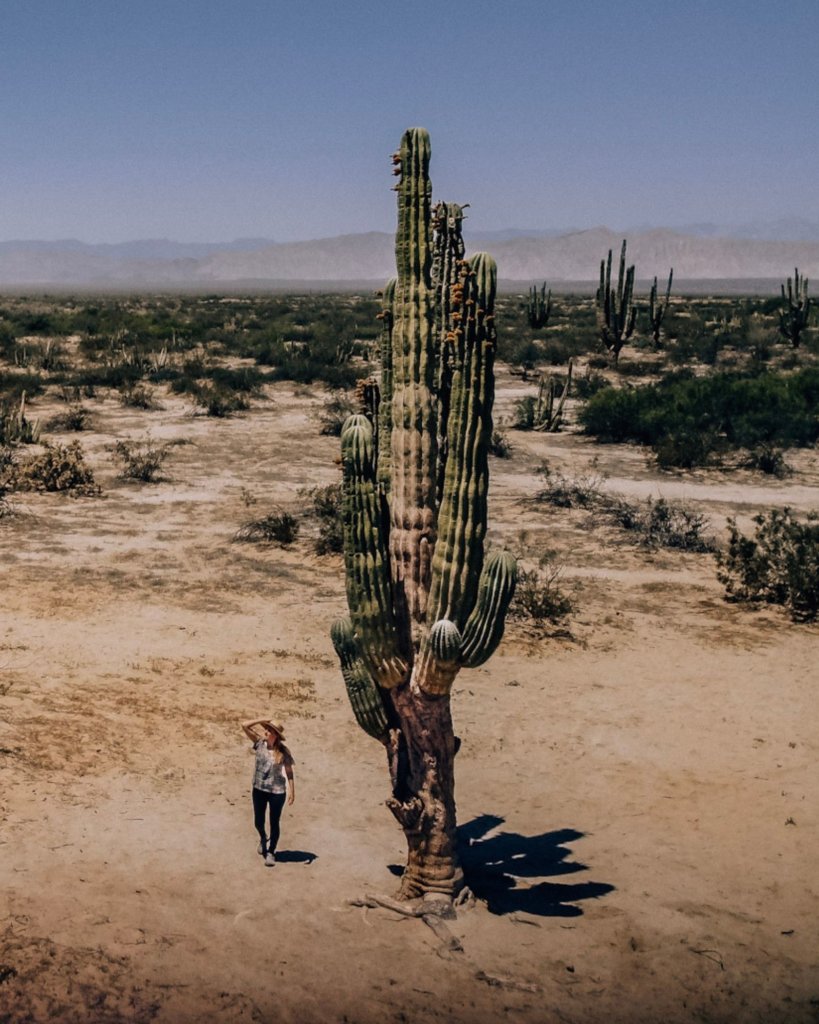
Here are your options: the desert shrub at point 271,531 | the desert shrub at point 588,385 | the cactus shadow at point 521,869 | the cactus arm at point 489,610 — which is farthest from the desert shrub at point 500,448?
the cactus arm at point 489,610

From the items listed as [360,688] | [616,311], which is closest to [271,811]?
[360,688]

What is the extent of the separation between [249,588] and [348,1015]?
8.23m

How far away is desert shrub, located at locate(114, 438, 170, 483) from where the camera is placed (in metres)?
19.8

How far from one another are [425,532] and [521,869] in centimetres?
252

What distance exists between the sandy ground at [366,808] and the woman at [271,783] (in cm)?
21

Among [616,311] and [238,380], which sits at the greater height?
[616,311]

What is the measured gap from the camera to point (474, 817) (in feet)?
27.6

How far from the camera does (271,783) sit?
7344 mm

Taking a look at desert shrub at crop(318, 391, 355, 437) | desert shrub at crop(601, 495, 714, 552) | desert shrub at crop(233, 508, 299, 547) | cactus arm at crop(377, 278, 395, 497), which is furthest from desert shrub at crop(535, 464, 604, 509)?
cactus arm at crop(377, 278, 395, 497)

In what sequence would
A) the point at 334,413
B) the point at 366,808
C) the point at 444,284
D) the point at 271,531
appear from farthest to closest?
1. the point at 334,413
2. the point at 271,531
3. the point at 366,808
4. the point at 444,284

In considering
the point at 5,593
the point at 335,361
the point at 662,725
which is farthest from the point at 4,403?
the point at 662,725

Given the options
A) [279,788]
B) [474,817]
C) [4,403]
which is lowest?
[474,817]

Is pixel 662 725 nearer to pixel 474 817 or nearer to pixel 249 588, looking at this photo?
pixel 474 817

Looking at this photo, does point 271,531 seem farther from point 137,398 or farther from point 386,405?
point 137,398
